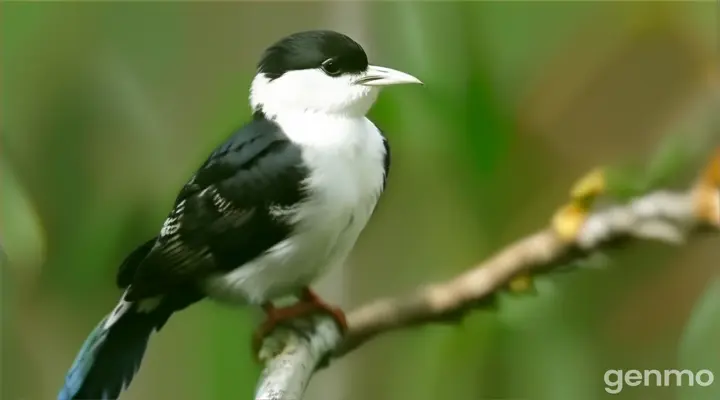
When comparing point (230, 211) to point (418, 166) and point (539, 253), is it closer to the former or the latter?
point (418, 166)

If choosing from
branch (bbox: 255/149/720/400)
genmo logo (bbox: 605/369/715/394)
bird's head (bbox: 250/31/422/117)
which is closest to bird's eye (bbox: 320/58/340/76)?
bird's head (bbox: 250/31/422/117)

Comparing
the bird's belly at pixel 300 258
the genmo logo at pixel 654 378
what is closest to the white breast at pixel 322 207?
the bird's belly at pixel 300 258

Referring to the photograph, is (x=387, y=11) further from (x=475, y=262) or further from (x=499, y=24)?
(x=475, y=262)

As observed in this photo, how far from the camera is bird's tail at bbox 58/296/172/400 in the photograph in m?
0.89

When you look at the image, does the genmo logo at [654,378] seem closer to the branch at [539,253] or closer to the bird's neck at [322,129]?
the branch at [539,253]

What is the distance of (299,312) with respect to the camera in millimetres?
894

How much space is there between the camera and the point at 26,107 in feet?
2.98

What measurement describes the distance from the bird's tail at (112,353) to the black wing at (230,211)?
3cm

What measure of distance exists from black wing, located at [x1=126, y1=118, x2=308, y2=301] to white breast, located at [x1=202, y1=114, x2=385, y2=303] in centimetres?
1

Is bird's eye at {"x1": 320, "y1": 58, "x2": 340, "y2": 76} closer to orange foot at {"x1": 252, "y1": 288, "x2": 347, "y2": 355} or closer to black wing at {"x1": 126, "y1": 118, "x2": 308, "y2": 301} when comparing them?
black wing at {"x1": 126, "y1": 118, "x2": 308, "y2": 301}

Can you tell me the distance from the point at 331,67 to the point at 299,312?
0.24 meters

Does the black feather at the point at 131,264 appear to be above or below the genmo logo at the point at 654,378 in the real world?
above

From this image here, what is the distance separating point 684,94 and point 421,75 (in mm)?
262

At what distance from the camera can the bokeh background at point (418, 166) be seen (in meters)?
0.90
